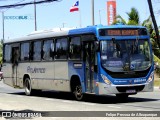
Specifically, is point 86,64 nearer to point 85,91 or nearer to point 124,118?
point 85,91

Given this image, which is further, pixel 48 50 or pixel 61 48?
pixel 48 50

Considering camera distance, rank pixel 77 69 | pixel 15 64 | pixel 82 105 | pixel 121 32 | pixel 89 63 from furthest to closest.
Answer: pixel 15 64 → pixel 77 69 → pixel 89 63 → pixel 121 32 → pixel 82 105

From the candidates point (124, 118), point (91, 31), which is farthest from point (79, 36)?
point (124, 118)

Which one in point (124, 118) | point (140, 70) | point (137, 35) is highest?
point (137, 35)

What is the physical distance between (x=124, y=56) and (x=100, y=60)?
974mm

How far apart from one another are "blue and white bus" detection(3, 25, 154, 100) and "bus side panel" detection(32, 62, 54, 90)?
0.16ft

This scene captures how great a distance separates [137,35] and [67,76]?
375cm

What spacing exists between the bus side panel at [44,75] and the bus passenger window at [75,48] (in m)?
2.00

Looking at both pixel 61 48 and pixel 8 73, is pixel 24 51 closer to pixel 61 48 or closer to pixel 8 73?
pixel 8 73

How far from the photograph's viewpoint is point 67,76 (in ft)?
68.5

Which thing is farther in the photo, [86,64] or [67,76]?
[67,76]

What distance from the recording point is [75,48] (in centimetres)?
2011

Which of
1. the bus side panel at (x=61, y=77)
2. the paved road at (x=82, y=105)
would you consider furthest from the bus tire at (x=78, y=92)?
the bus side panel at (x=61, y=77)

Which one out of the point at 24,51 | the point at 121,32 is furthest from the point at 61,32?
the point at 24,51
